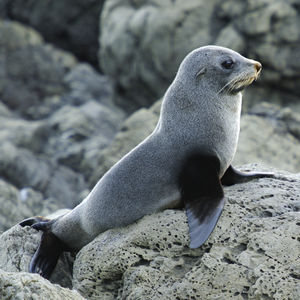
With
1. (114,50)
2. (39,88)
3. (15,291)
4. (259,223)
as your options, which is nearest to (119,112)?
(114,50)

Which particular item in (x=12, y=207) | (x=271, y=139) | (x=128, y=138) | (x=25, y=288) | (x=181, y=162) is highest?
(x=25, y=288)

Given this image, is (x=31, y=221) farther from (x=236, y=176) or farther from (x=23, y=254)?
(x=236, y=176)

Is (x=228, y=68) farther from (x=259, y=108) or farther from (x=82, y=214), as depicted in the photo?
(x=259, y=108)

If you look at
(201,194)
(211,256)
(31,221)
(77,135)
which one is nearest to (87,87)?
(77,135)

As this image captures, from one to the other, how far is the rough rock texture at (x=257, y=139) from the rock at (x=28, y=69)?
7.74 meters

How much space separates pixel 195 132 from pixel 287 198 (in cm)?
110

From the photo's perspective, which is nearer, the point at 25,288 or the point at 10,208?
the point at 25,288

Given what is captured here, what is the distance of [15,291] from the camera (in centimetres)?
425

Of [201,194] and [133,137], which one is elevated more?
[201,194]

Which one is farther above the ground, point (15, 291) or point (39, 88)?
point (15, 291)

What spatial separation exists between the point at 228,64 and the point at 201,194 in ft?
4.83

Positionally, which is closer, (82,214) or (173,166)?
(173,166)

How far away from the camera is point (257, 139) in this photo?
11656 millimetres

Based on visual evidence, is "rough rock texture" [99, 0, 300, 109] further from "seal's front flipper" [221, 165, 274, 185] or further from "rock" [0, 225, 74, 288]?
"rock" [0, 225, 74, 288]
